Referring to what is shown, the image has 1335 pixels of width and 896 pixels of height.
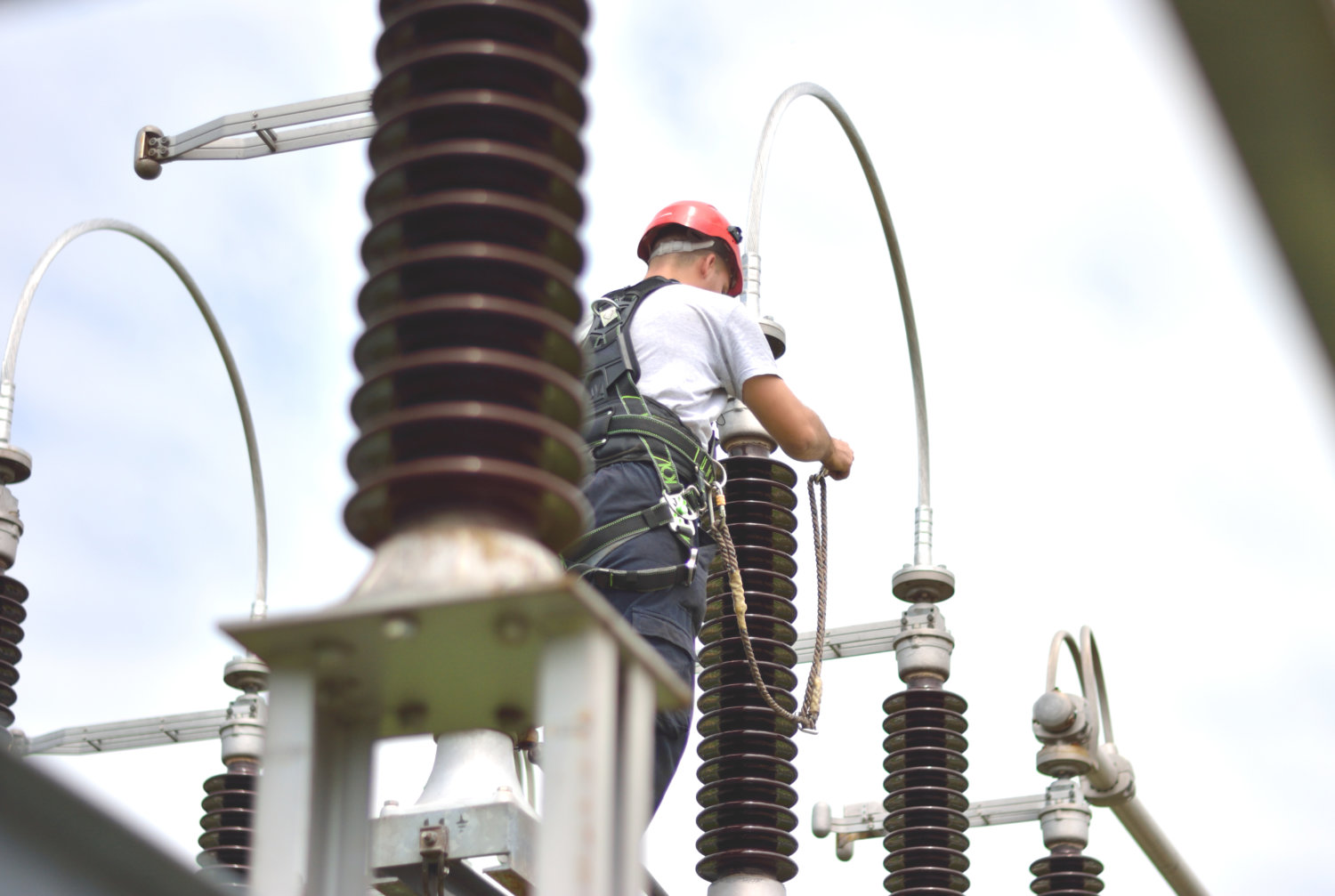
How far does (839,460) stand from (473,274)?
13.4ft

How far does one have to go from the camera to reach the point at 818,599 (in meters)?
7.59

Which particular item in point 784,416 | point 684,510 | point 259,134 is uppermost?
point 259,134

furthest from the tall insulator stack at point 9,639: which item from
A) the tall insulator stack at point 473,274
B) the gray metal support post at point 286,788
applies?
the gray metal support post at point 286,788

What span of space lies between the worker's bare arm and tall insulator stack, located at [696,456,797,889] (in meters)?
2.02

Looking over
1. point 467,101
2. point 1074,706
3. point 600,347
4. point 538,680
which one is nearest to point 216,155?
point 600,347

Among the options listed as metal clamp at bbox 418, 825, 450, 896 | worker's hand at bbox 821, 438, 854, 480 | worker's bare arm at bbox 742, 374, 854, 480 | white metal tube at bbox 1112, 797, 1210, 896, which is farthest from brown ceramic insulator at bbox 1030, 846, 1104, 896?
metal clamp at bbox 418, 825, 450, 896

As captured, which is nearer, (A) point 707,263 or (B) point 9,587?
(A) point 707,263

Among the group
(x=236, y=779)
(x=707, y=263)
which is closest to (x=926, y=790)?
(x=236, y=779)

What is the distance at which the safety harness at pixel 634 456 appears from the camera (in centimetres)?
577

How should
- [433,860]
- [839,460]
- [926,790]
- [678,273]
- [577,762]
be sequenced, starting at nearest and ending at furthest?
[577,762], [433,860], [839,460], [678,273], [926,790]

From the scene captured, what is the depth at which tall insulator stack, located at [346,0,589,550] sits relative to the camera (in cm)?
248

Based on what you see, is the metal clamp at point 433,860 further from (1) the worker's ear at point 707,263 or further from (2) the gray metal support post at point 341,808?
(1) the worker's ear at point 707,263

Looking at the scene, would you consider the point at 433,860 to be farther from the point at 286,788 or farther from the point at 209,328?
the point at 209,328

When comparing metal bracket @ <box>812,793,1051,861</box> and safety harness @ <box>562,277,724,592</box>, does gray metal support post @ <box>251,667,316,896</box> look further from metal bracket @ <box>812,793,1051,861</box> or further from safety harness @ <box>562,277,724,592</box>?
metal bracket @ <box>812,793,1051,861</box>
